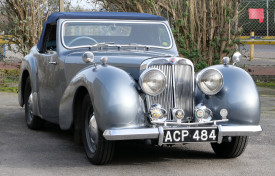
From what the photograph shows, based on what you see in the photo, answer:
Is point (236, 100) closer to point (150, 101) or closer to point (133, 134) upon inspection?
point (150, 101)

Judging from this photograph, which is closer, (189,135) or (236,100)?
(189,135)

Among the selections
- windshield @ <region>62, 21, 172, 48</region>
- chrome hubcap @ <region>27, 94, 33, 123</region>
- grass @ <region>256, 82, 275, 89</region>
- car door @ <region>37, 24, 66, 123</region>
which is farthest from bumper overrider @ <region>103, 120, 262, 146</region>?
grass @ <region>256, 82, 275, 89</region>

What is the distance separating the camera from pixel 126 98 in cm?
543

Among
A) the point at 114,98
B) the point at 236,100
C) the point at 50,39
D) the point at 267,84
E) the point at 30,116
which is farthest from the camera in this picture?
the point at 267,84

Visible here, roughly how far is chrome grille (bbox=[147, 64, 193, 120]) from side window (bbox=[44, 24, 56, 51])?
2292 millimetres

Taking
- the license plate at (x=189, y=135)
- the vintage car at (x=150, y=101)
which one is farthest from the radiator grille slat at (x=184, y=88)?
the license plate at (x=189, y=135)

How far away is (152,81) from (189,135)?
24.4 inches

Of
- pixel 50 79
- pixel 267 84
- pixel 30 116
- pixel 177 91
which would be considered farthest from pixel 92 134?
pixel 267 84

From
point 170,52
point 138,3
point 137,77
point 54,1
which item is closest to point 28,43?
point 54,1

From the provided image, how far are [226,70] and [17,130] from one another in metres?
3.32

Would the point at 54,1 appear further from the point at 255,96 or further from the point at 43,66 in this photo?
the point at 255,96

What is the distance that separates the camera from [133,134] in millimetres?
5316

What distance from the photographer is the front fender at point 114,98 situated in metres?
5.39

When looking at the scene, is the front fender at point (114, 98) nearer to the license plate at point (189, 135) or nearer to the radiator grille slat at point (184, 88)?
the license plate at point (189, 135)
